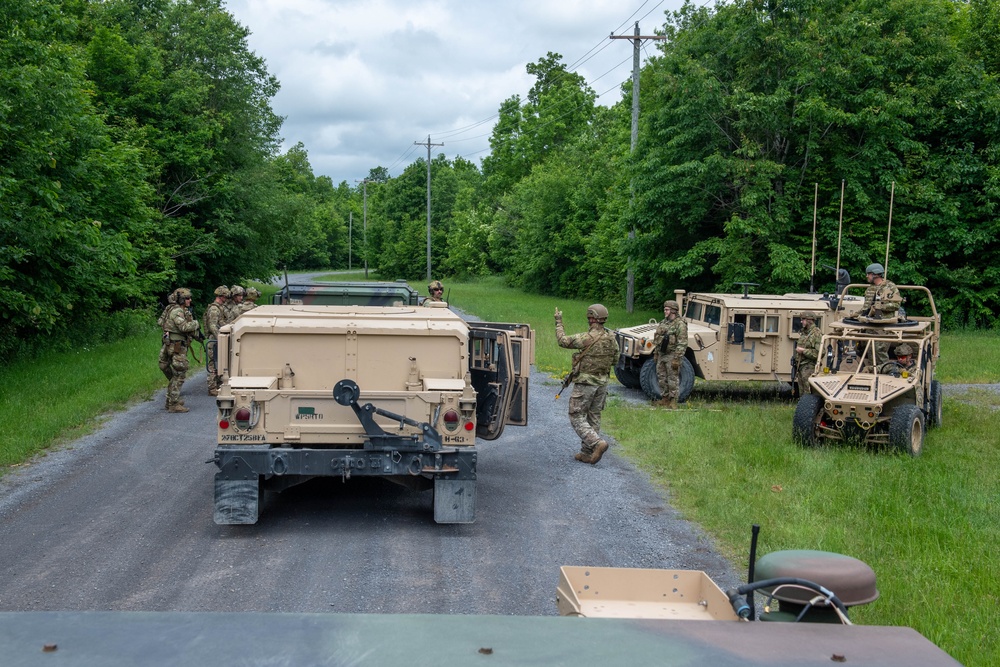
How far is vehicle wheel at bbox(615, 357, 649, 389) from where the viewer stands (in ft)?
57.7

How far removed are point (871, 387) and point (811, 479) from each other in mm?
2312

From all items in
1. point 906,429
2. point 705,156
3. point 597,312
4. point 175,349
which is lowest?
point 906,429

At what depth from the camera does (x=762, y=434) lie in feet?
41.9

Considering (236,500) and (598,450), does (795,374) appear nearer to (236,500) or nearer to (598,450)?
(598,450)

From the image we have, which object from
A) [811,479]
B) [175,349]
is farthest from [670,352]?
[175,349]

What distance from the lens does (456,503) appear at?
327 inches

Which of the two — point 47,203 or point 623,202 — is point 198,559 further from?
point 623,202

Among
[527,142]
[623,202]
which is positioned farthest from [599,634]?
[527,142]

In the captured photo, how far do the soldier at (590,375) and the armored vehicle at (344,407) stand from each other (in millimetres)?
2562

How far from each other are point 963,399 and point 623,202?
2099 centimetres

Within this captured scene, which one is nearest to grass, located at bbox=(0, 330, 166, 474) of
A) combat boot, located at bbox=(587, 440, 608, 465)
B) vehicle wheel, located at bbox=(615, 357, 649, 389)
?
combat boot, located at bbox=(587, 440, 608, 465)

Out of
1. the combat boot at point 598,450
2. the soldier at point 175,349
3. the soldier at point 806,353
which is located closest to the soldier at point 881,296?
the soldier at point 806,353

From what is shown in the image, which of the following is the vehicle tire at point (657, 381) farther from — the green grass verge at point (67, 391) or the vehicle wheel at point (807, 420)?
the green grass verge at point (67, 391)

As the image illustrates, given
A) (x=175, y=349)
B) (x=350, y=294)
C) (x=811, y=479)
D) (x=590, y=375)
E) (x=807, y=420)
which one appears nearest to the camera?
(x=811, y=479)
